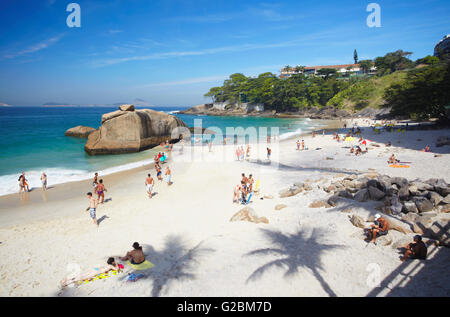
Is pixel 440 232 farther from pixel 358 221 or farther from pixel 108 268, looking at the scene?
pixel 108 268

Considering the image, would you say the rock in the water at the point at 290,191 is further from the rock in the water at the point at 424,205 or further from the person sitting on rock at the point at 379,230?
the rock in the water at the point at 424,205

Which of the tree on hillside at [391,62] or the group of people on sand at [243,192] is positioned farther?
the tree on hillside at [391,62]

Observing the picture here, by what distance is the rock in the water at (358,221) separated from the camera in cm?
803

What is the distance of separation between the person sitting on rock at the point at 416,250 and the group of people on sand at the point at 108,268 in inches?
272

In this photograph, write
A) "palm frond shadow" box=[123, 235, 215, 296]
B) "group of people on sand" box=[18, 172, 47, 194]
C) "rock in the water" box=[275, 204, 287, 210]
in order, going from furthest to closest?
"group of people on sand" box=[18, 172, 47, 194] < "rock in the water" box=[275, 204, 287, 210] < "palm frond shadow" box=[123, 235, 215, 296]

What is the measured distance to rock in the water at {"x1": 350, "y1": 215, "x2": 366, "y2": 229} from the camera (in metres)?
8.03

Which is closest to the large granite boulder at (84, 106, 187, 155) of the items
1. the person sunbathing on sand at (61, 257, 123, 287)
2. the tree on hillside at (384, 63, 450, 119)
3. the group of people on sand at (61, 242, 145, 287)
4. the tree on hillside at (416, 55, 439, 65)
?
the group of people on sand at (61, 242, 145, 287)

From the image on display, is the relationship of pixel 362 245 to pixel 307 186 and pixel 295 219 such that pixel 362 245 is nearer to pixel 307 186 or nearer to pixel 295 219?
pixel 295 219

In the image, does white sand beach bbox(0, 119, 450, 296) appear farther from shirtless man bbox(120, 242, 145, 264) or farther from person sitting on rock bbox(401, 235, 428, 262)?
shirtless man bbox(120, 242, 145, 264)

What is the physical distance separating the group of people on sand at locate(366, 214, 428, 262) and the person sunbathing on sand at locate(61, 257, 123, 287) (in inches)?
281

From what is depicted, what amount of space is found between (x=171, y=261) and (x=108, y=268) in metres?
1.61

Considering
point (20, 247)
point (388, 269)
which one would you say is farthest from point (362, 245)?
point (20, 247)

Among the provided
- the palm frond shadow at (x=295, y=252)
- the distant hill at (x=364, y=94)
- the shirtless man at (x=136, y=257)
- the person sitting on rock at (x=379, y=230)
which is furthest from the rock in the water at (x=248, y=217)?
the distant hill at (x=364, y=94)

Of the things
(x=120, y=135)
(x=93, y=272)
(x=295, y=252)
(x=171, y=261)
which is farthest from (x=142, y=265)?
(x=120, y=135)
